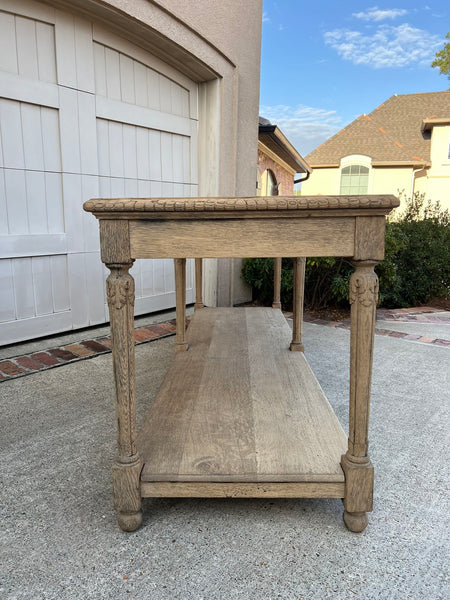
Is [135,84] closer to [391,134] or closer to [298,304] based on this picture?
[298,304]

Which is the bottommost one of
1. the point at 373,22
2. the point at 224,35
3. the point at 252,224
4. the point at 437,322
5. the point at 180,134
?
the point at 437,322

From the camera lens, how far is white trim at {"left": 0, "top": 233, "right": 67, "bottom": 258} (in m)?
3.02

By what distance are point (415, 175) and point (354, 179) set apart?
2364mm

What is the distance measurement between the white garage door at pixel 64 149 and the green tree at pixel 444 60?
1482cm

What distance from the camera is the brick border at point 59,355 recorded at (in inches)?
110

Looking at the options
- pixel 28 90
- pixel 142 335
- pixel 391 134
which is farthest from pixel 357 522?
pixel 391 134

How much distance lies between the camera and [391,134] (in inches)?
677

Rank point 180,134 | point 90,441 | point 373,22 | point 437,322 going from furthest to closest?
point 373,22
point 437,322
point 180,134
point 90,441

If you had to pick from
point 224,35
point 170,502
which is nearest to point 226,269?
point 224,35

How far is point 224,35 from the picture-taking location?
4.25 meters

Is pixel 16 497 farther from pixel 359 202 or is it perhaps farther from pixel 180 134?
pixel 180 134

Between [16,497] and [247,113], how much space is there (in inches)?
174

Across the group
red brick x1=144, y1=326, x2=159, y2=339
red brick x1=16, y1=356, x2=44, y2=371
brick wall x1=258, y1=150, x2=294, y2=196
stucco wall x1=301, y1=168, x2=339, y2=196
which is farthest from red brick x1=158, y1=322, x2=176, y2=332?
stucco wall x1=301, y1=168, x2=339, y2=196

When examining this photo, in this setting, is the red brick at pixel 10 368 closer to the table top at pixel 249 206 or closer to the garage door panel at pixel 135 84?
the table top at pixel 249 206
